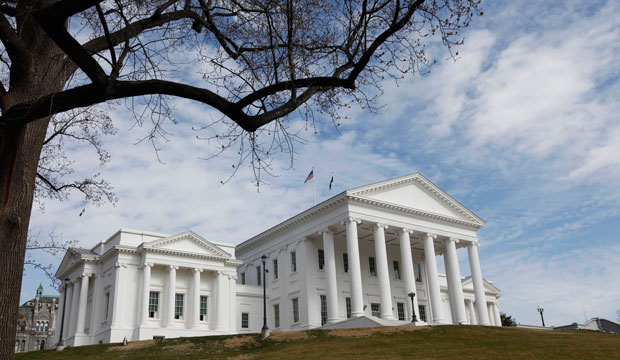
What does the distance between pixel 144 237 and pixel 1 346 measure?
42.0m

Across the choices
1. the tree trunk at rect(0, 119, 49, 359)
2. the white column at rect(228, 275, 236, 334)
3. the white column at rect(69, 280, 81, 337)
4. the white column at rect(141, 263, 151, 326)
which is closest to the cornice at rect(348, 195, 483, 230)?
the white column at rect(228, 275, 236, 334)

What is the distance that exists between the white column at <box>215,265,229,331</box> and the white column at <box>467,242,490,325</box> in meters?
22.2

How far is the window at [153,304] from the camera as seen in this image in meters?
45.8

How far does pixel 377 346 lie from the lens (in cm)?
2662

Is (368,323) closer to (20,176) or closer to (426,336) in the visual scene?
(426,336)

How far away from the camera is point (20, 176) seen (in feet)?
23.5

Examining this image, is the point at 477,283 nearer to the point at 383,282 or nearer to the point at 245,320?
the point at 383,282

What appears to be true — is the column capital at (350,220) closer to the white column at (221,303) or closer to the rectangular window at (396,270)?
the rectangular window at (396,270)

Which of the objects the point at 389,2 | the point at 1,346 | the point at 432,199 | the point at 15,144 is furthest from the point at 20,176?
the point at 432,199

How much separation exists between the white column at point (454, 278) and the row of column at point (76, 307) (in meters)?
32.1

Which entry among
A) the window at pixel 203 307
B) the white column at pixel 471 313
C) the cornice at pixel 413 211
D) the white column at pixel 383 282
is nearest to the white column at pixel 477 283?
the cornice at pixel 413 211

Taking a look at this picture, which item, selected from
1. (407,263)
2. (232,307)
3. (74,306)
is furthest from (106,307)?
(407,263)

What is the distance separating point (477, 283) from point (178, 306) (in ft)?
86.8

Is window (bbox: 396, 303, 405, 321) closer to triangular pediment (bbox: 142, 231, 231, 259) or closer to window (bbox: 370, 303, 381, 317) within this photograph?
window (bbox: 370, 303, 381, 317)
